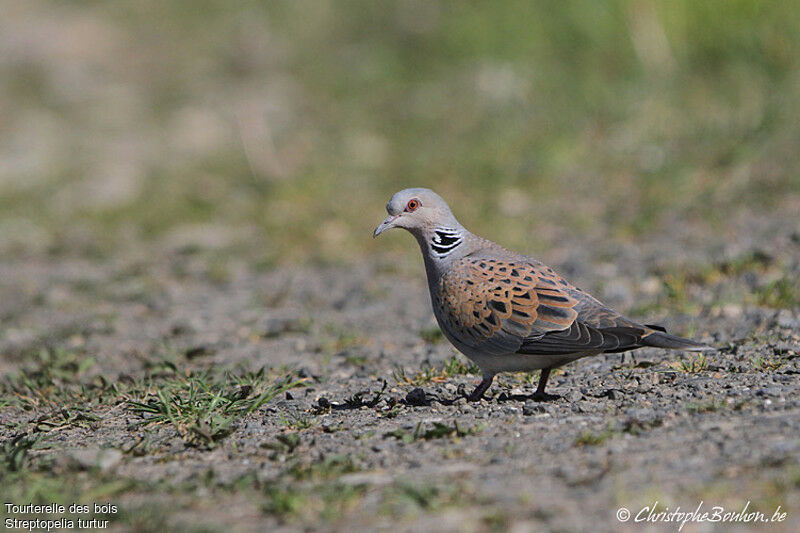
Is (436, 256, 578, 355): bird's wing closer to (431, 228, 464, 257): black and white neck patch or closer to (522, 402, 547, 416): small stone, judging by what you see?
(431, 228, 464, 257): black and white neck patch

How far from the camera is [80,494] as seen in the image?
3592mm

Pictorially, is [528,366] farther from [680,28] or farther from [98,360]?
[680,28]

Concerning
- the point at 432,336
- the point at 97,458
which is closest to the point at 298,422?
the point at 97,458

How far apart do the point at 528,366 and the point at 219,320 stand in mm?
3501

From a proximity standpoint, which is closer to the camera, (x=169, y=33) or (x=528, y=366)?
(x=528, y=366)

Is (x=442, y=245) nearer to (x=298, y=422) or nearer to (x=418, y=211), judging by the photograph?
(x=418, y=211)

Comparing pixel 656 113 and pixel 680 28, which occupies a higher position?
pixel 680 28

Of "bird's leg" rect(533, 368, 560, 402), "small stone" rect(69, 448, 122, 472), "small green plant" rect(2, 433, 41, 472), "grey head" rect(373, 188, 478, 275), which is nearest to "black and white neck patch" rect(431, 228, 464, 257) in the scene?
"grey head" rect(373, 188, 478, 275)

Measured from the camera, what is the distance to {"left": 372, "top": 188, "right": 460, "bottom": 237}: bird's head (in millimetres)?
5145

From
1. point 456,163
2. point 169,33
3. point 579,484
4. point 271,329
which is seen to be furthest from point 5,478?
point 169,33

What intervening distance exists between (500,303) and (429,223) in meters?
0.67

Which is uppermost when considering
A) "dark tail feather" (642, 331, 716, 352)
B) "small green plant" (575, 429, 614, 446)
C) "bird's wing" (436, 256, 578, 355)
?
"bird's wing" (436, 256, 578, 355)

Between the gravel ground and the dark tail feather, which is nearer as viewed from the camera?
the gravel ground

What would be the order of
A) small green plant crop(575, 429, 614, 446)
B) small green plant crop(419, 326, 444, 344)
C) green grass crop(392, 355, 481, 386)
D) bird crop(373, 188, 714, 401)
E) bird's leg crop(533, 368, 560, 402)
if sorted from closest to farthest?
1. small green plant crop(575, 429, 614, 446)
2. bird crop(373, 188, 714, 401)
3. bird's leg crop(533, 368, 560, 402)
4. green grass crop(392, 355, 481, 386)
5. small green plant crop(419, 326, 444, 344)
